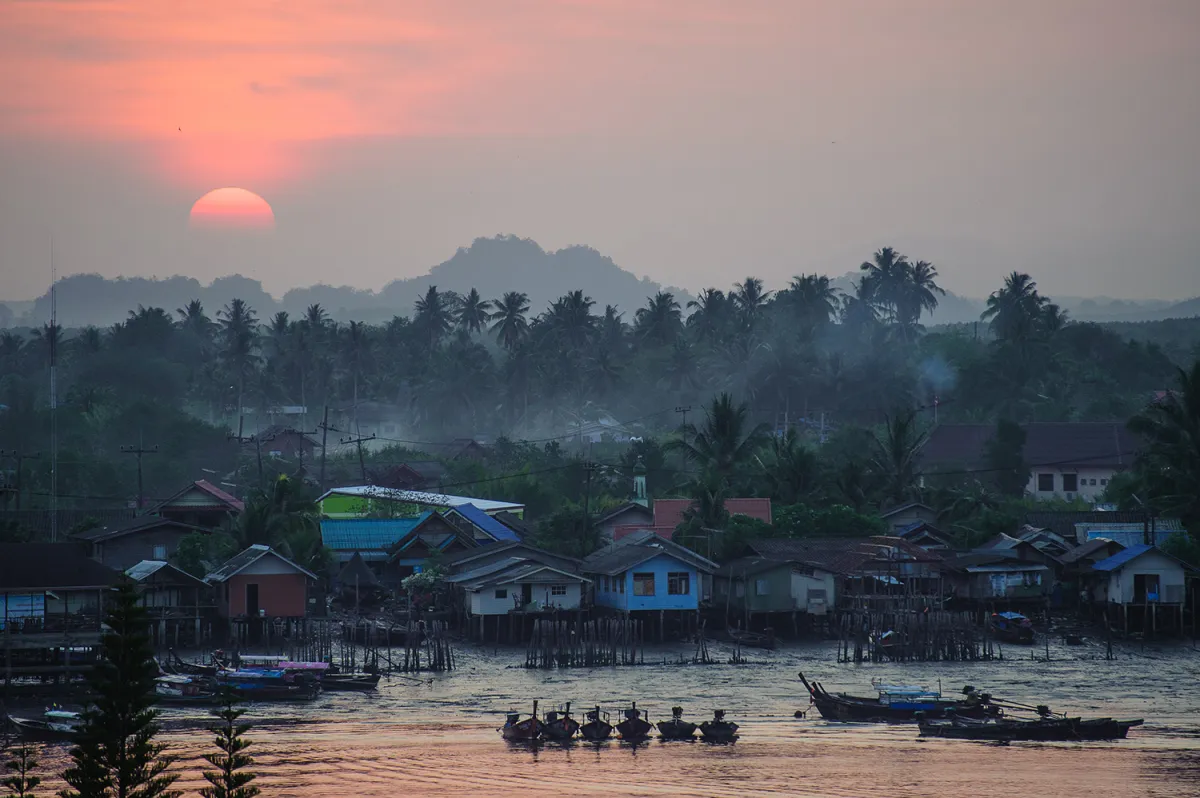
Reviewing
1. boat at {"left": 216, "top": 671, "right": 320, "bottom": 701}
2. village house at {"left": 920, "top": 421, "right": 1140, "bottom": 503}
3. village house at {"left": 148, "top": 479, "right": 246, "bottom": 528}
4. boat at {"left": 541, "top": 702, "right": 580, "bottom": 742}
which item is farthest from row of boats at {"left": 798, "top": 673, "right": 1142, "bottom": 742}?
village house at {"left": 920, "top": 421, "right": 1140, "bottom": 503}

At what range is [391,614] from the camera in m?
58.7

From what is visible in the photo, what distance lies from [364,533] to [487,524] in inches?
236

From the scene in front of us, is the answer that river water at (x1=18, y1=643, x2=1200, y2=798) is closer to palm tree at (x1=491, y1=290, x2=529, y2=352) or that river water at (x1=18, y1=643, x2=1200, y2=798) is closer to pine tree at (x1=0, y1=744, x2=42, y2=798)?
pine tree at (x1=0, y1=744, x2=42, y2=798)

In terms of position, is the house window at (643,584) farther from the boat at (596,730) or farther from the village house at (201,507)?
the village house at (201,507)

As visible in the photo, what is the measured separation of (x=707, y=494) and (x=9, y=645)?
1175 inches

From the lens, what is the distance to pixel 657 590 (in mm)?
57688

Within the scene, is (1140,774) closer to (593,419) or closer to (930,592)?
(930,592)

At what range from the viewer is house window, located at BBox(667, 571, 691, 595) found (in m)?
57.9

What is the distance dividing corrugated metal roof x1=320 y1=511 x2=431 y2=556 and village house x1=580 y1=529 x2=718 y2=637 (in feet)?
34.7

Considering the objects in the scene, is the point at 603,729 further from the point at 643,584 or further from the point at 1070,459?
the point at 1070,459

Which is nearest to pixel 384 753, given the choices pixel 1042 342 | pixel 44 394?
pixel 1042 342

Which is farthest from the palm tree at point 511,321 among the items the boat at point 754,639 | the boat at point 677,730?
the boat at point 677,730

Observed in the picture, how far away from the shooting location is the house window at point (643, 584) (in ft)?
188

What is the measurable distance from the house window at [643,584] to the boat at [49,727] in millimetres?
22869
